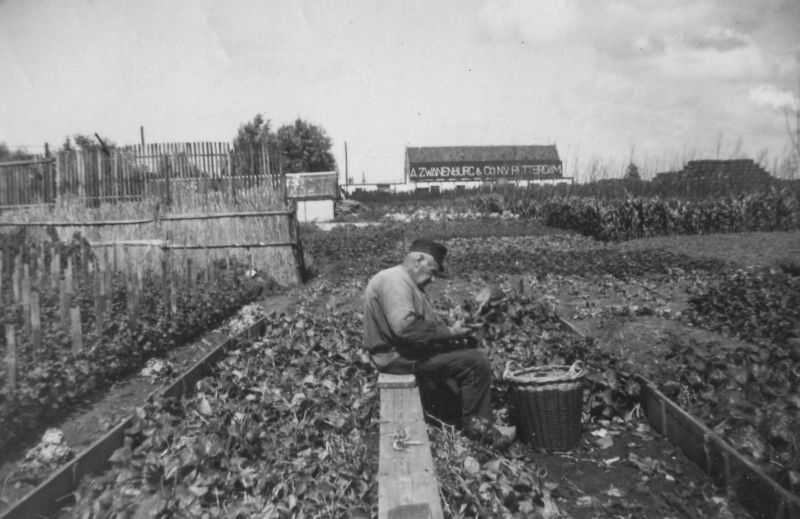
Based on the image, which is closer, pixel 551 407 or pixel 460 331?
pixel 551 407

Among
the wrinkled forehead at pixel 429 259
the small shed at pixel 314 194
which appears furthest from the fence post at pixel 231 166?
the small shed at pixel 314 194

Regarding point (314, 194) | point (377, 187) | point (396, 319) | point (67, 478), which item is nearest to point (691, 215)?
point (396, 319)

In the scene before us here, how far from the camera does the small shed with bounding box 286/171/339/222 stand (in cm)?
3697

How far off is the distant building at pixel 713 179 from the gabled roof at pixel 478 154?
34941 mm

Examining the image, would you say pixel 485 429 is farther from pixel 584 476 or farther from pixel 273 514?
pixel 273 514

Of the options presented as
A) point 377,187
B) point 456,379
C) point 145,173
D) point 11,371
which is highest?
point 377,187

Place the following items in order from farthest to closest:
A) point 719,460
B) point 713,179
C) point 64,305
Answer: point 713,179, point 64,305, point 719,460

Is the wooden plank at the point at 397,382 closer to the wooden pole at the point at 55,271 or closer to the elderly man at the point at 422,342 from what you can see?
the elderly man at the point at 422,342

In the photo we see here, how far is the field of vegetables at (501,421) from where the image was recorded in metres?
3.57

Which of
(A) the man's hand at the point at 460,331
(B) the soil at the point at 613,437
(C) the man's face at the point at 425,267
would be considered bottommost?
(B) the soil at the point at 613,437

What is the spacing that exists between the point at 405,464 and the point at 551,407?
1.67 metres

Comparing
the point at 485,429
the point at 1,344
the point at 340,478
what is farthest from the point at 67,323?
the point at 485,429

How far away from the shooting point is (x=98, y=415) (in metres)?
5.22

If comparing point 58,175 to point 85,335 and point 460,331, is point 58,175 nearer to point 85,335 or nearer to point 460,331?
point 85,335
